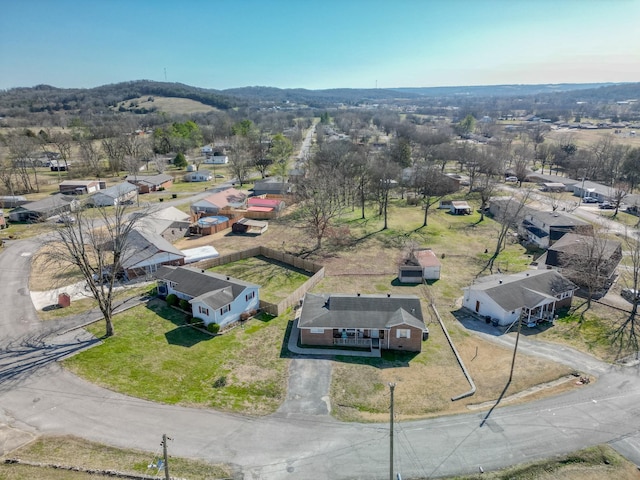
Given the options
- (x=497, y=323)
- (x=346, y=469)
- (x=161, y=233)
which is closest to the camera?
(x=346, y=469)

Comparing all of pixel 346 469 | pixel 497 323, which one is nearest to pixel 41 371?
pixel 346 469

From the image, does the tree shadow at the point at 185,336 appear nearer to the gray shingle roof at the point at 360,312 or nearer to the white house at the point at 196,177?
the gray shingle roof at the point at 360,312

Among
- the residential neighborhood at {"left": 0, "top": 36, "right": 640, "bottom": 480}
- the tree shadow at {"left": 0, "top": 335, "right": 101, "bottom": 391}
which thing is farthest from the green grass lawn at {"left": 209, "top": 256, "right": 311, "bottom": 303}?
the tree shadow at {"left": 0, "top": 335, "right": 101, "bottom": 391}

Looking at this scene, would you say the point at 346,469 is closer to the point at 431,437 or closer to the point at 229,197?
the point at 431,437

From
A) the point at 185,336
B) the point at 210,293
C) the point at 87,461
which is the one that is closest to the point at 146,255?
the point at 210,293

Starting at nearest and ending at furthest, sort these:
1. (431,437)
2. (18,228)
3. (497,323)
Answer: (431,437) < (497,323) < (18,228)

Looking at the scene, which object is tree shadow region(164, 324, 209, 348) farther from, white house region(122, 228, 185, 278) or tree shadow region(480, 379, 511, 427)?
tree shadow region(480, 379, 511, 427)

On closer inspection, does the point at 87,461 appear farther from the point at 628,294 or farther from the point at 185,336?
the point at 628,294
